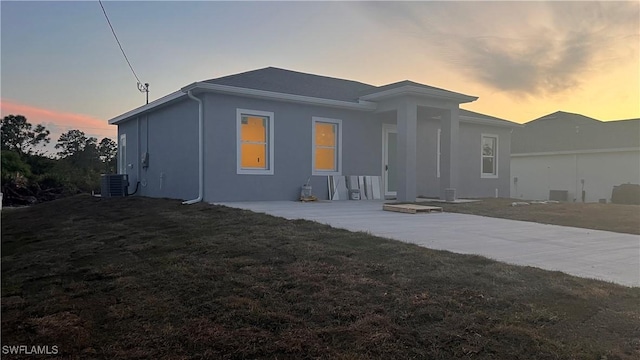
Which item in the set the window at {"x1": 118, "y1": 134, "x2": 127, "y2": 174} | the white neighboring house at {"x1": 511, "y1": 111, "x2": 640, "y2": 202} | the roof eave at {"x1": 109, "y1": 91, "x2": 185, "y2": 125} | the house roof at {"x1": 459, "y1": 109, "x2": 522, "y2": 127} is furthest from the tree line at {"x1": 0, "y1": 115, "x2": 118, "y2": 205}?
the white neighboring house at {"x1": 511, "y1": 111, "x2": 640, "y2": 202}

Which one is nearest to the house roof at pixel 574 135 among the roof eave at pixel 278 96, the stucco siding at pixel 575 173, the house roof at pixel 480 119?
the stucco siding at pixel 575 173

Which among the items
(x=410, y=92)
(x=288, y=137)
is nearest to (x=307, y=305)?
(x=288, y=137)

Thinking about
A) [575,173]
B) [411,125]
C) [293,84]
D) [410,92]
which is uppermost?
[293,84]

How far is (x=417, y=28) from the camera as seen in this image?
39.4ft

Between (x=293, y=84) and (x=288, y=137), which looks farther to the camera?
(x=293, y=84)

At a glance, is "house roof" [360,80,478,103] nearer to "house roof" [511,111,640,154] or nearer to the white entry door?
the white entry door

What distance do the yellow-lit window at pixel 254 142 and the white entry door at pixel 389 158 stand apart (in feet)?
12.9

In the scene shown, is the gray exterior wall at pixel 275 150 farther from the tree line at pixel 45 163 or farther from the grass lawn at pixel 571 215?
the tree line at pixel 45 163

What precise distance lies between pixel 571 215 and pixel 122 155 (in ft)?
49.7

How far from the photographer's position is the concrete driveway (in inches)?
170

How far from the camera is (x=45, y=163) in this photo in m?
22.8

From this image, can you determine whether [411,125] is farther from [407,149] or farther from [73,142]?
[73,142]

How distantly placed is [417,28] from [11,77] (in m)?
11.0

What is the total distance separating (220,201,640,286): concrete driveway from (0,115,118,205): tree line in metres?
16.6
